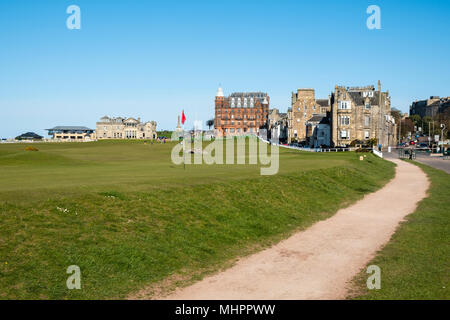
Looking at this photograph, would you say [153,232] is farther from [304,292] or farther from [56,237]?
[304,292]

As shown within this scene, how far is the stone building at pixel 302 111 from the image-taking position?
142m

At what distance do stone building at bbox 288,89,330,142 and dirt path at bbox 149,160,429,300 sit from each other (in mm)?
117237

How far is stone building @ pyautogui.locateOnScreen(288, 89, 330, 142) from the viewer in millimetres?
141750

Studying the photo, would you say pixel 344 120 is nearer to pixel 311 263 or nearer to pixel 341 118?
pixel 341 118

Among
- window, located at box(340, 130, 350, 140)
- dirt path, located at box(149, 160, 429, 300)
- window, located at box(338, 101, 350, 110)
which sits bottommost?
dirt path, located at box(149, 160, 429, 300)

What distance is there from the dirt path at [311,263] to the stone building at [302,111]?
117 meters

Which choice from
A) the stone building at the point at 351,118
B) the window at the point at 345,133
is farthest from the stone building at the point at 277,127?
the window at the point at 345,133

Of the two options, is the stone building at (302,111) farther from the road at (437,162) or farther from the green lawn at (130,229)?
the green lawn at (130,229)

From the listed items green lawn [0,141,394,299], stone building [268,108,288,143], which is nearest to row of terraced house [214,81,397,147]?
stone building [268,108,288,143]

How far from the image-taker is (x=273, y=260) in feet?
55.2

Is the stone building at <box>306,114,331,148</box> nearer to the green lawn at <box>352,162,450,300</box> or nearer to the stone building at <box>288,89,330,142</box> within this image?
the stone building at <box>288,89,330,142</box>

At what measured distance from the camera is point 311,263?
16.4 meters
